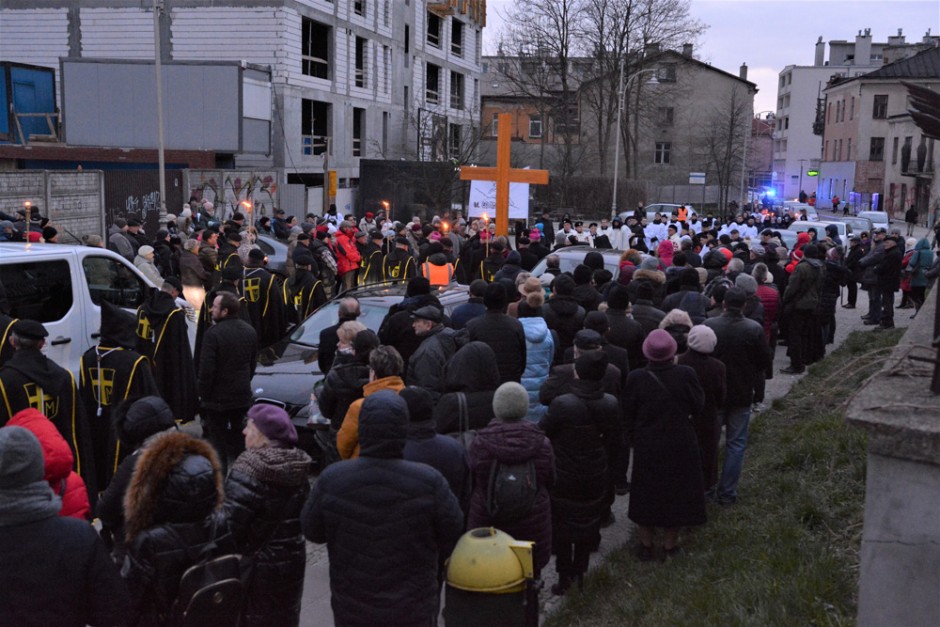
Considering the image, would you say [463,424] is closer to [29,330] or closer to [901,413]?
[29,330]

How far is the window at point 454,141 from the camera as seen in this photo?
4953cm

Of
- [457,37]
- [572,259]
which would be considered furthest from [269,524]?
[457,37]

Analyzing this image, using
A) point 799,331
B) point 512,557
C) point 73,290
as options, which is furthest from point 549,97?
point 512,557

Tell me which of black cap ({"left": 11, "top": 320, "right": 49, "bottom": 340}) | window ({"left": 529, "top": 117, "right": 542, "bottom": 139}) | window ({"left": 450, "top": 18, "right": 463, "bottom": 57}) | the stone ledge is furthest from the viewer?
window ({"left": 529, "top": 117, "right": 542, "bottom": 139})

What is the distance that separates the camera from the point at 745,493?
8.11 metres

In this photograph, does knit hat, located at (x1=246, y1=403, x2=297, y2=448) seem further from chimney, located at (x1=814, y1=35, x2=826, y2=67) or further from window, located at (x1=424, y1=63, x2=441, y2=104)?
chimney, located at (x1=814, y1=35, x2=826, y2=67)

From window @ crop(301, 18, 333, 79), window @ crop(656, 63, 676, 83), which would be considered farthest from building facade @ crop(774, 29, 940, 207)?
window @ crop(301, 18, 333, 79)

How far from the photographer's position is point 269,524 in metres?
4.61

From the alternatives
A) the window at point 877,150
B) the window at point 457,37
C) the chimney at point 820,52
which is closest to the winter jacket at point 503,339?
the window at point 457,37

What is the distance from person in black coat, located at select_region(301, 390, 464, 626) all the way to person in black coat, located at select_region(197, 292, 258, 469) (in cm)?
414

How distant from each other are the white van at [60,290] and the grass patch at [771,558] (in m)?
5.41

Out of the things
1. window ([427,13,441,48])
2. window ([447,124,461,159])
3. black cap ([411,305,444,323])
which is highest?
window ([427,13,441,48])

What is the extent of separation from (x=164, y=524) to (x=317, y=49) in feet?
141

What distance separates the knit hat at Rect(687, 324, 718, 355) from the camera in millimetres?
7527
